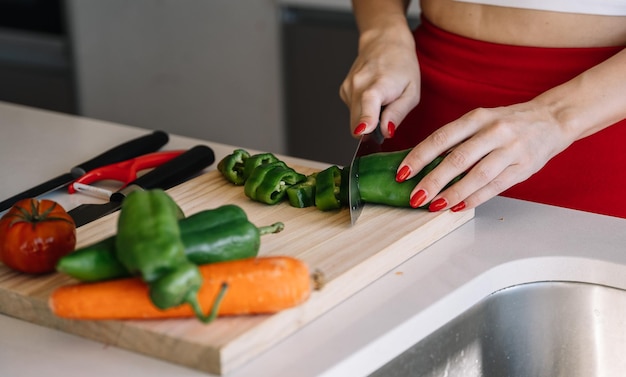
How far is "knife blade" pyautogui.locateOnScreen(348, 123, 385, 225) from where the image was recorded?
3.86 ft

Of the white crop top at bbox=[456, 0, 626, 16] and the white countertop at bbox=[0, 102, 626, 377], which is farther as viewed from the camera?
the white crop top at bbox=[456, 0, 626, 16]

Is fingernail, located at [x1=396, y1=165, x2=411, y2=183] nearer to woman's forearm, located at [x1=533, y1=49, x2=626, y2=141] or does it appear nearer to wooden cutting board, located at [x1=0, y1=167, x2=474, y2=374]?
wooden cutting board, located at [x1=0, y1=167, x2=474, y2=374]

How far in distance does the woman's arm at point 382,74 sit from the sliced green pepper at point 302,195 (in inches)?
5.2

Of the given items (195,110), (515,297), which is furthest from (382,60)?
(195,110)

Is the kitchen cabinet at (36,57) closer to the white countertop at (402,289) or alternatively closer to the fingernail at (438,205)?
the white countertop at (402,289)

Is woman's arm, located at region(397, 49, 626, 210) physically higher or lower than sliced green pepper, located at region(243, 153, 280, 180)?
higher

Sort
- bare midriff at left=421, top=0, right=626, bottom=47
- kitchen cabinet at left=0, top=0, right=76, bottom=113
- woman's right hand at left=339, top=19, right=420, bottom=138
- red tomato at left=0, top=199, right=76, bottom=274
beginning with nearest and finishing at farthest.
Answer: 1. red tomato at left=0, top=199, right=76, bottom=274
2. woman's right hand at left=339, top=19, right=420, bottom=138
3. bare midriff at left=421, top=0, right=626, bottom=47
4. kitchen cabinet at left=0, top=0, right=76, bottom=113

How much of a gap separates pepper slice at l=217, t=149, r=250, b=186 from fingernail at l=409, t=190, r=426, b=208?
24cm

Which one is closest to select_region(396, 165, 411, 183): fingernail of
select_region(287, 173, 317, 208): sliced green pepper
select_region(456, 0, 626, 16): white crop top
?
select_region(287, 173, 317, 208): sliced green pepper

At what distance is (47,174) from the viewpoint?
147 centimetres

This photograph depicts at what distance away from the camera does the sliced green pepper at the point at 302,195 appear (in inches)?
48.8

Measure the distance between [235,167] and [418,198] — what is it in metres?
0.26

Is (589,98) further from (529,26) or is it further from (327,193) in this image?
(327,193)

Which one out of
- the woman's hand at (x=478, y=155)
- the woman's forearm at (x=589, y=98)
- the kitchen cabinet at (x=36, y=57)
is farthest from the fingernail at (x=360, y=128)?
the kitchen cabinet at (x=36, y=57)
